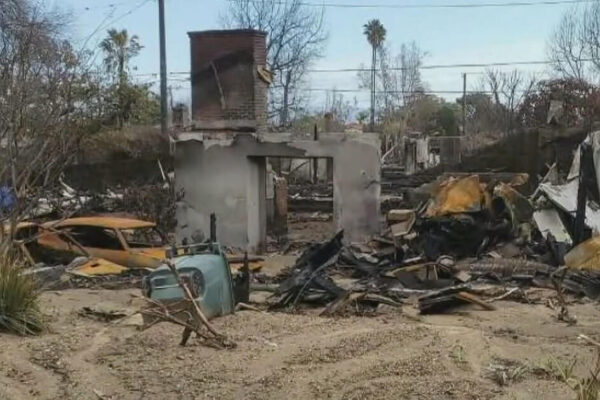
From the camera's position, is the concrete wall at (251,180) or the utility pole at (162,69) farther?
the utility pole at (162,69)

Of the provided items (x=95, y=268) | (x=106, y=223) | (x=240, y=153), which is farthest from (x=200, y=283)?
(x=240, y=153)

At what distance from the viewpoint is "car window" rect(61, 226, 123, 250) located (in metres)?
15.6

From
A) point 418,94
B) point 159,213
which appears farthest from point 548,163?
point 418,94

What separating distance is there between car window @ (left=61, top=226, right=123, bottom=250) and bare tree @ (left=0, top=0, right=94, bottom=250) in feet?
3.94

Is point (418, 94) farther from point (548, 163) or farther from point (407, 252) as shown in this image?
point (407, 252)

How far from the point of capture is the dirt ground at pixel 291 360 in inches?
270

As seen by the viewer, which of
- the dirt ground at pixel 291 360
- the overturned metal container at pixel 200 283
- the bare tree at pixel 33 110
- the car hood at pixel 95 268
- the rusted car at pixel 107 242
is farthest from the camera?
the rusted car at pixel 107 242

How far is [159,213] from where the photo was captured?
22.3 meters

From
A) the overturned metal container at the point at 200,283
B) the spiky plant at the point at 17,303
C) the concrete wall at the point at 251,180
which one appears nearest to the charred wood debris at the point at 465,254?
the concrete wall at the point at 251,180

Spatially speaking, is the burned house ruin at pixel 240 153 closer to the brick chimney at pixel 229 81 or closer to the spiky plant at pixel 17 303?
the brick chimney at pixel 229 81

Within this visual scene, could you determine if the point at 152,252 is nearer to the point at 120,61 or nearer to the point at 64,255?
the point at 64,255

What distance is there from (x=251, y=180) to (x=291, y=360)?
13.5 metres

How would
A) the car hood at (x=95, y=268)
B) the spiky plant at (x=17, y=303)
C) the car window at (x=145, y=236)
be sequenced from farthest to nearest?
1. the car window at (x=145, y=236)
2. the car hood at (x=95, y=268)
3. the spiky plant at (x=17, y=303)

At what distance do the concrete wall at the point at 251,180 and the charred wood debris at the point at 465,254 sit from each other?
4.32 feet
